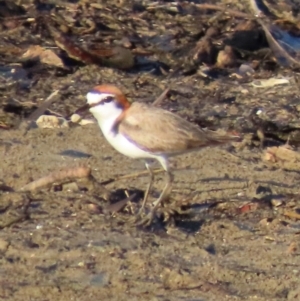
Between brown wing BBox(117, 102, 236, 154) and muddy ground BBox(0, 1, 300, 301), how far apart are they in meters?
0.33

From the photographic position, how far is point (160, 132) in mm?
6996

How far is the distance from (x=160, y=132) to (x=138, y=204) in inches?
19.1

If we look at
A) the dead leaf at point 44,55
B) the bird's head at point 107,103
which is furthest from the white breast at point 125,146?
the dead leaf at point 44,55

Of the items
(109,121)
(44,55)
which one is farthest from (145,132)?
(44,55)

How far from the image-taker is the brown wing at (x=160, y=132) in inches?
274

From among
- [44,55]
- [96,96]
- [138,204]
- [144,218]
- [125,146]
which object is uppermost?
[96,96]

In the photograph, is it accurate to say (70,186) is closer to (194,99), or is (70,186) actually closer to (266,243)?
(266,243)

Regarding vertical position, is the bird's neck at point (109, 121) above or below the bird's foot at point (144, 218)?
above

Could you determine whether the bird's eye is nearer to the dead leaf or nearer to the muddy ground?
the muddy ground

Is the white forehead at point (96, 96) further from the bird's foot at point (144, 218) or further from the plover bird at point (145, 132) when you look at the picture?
the bird's foot at point (144, 218)

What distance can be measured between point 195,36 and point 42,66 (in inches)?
63.3

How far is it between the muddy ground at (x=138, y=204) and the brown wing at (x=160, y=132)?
33cm

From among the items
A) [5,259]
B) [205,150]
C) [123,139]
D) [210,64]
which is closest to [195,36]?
[210,64]

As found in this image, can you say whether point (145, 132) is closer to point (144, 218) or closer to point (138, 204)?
point (138, 204)
